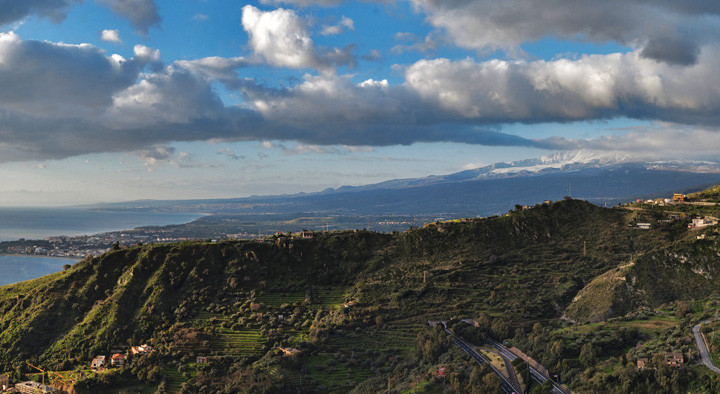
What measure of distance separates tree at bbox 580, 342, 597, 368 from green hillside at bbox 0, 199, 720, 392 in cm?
155

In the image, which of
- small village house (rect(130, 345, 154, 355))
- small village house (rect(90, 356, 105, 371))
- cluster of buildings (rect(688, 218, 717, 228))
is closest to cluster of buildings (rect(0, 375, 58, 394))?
small village house (rect(90, 356, 105, 371))

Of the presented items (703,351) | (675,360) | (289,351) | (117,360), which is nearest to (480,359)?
(675,360)

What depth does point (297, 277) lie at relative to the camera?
229 feet

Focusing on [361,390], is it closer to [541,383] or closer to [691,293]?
[541,383]

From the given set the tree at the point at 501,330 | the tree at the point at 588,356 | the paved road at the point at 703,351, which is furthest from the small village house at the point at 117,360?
the paved road at the point at 703,351

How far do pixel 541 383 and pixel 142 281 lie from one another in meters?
49.3

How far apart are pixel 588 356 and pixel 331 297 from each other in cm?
3188

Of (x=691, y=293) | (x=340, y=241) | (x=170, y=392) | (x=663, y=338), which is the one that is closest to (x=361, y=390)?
(x=170, y=392)

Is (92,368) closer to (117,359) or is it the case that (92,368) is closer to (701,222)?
(117,359)

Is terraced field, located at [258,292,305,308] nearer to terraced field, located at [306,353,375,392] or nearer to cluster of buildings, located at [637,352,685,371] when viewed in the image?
terraced field, located at [306,353,375,392]

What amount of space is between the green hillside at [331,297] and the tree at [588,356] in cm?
155

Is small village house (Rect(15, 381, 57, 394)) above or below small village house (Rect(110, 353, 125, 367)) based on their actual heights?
below

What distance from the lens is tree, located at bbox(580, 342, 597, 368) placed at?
4316 cm

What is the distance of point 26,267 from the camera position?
135250 millimetres
